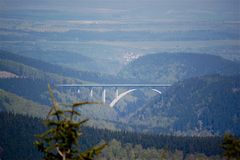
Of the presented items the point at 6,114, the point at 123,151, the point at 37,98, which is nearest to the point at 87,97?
the point at 37,98

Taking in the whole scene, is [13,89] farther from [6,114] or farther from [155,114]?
[6,114]

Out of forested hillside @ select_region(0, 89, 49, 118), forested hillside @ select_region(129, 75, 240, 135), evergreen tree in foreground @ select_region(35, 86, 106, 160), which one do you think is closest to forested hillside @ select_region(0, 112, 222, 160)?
forested hillside @ select_region(0, 89, 49, 118)

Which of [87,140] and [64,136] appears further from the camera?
[87,140]

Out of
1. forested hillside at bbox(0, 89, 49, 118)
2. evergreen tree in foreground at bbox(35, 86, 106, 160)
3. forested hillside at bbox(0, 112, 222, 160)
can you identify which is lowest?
forested hillside at bbox(0, 112, 222, 160)

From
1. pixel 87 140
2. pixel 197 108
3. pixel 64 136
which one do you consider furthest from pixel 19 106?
pixel 64 136

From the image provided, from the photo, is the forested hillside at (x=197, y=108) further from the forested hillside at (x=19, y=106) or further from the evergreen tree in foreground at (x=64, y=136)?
the evergreen tree in foreground at (x=64, y=136)

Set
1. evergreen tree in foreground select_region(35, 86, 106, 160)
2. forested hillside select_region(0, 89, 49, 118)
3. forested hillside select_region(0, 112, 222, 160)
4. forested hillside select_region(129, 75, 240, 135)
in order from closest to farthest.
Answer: evergreen tree in foreground select_region(35, 86, 106, 160), forested hillside select_region(0, 112, 222, 160), forested hillside select_region(0, 89, 49, 118), forested hillside select_region(129, 75, 240, 135)

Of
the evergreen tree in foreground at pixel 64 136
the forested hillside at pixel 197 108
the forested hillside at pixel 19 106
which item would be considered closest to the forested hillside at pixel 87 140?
the forested hillside at pixel 19 106

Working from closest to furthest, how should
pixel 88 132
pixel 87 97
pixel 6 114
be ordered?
pixel 88 132 → pixel 6 114 → pixel 87 97

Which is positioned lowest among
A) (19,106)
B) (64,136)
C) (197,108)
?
(64,136)

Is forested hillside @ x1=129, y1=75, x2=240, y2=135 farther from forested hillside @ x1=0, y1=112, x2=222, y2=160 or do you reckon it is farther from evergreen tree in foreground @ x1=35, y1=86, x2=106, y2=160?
evergreen tree in foreground @ x1=35, y1=86, x2=106, y2=160

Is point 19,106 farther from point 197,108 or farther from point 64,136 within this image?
point 64,136
